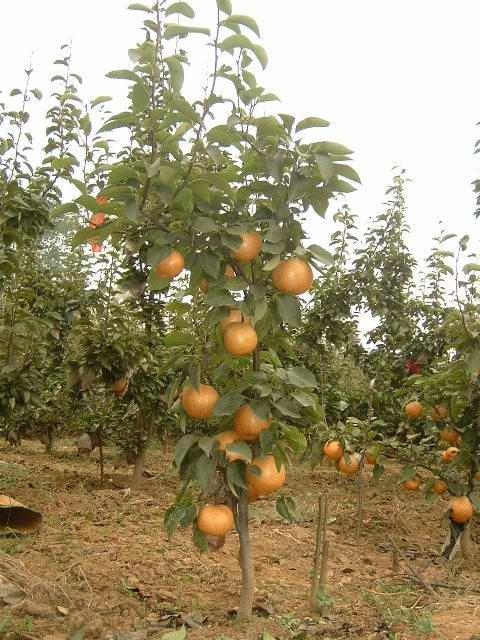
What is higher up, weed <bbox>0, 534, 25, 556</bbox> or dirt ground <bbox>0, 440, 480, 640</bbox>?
dirt ground <bbox>0, 440, 480, 640</bbox>

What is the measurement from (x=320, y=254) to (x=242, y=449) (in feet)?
2.60

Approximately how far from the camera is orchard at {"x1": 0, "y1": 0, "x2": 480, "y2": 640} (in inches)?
93.0

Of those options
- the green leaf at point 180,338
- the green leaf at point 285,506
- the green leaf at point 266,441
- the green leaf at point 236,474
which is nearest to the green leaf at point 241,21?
the green leaf at point 180,338

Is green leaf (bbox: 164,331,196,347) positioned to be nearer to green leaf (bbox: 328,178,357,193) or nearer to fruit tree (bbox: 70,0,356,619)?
fruit tree (bbox: 70,0,356,619)

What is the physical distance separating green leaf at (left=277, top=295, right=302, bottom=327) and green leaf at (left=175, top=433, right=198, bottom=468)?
0.60 m

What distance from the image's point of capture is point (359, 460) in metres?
4.83

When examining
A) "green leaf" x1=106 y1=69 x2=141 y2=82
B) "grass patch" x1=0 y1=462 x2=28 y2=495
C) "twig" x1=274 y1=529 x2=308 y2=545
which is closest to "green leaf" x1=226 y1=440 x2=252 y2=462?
"green leaf" x1=106 y1=69 x2=141 y2=82

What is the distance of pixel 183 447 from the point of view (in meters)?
2.51

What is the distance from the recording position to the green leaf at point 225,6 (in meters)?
2.18

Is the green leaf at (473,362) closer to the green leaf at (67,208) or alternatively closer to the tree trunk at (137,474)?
the green leaf at (67,208)

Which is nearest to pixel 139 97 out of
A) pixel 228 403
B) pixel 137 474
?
pixel 228 403

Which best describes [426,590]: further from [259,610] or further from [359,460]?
[359,460]

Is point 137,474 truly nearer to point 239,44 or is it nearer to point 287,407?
point 287,407

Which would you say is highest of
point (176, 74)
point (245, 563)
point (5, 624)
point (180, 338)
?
point (176, 74)
